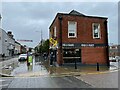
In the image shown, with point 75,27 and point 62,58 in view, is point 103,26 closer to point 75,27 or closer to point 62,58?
point 75,27

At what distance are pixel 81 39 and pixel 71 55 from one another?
252cm

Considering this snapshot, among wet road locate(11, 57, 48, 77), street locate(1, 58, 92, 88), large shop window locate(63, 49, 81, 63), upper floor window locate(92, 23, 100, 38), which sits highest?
upper floor window locate(92, 23, 100, 38)

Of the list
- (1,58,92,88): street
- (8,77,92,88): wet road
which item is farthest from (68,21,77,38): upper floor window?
(8,77,92,88): wet road

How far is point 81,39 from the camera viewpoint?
34.5m

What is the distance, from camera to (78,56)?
34.2 metres

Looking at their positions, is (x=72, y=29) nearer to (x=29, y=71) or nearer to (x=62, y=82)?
(x=29, y=71)

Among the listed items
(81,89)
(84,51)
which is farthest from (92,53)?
(81,89)

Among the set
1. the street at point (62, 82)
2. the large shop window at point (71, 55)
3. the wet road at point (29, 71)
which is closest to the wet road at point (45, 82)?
Result: the street at point (62, 82)

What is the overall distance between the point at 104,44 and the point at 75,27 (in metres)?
4.72

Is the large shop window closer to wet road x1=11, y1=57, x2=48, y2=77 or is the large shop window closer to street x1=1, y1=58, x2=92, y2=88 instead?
wet road x1=11, y1=57, x2=48, y2=77

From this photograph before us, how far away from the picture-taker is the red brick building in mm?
33844

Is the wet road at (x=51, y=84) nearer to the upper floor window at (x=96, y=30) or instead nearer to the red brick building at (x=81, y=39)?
the red brick building at (x=81, y=39)

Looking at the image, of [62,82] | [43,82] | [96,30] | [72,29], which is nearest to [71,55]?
[72,29]

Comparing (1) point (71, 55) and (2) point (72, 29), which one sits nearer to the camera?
(1) point (71, 55)
